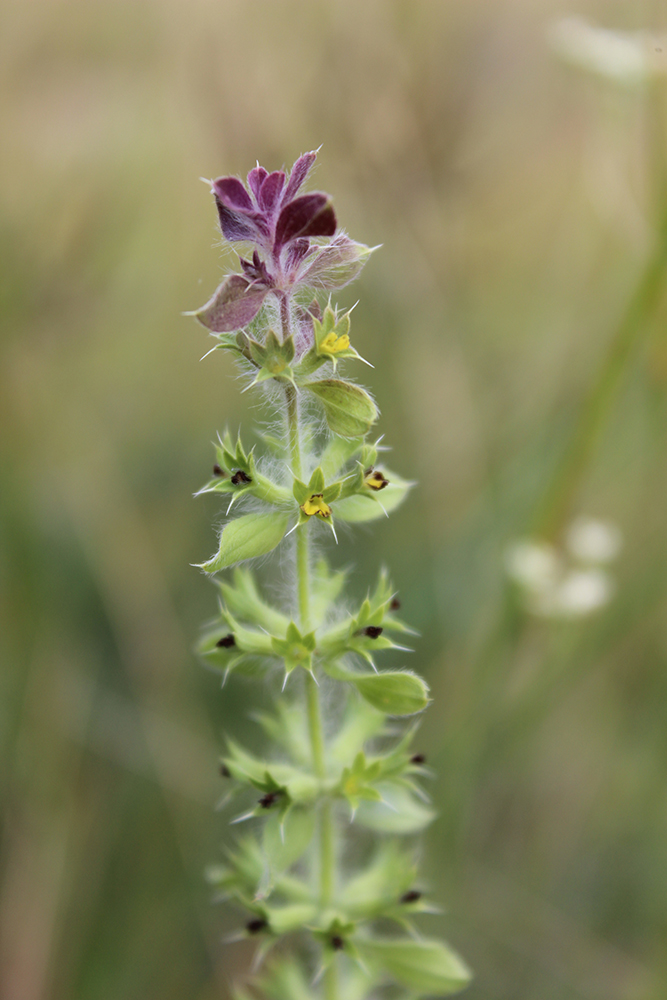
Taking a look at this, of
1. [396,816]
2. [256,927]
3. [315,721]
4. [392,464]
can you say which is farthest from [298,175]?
[392,464]

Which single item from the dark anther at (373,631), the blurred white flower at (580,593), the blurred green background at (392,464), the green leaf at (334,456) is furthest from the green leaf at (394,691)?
the blurred green background at (392,464)

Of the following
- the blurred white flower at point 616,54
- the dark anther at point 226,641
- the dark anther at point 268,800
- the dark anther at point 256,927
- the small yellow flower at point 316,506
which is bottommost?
the dark anther at point 256,927

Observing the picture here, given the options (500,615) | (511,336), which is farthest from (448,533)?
(511,336)

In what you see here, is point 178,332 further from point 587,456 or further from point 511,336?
point 587,456

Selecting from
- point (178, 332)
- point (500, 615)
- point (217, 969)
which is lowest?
point (217, 969)

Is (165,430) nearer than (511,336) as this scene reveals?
Yes

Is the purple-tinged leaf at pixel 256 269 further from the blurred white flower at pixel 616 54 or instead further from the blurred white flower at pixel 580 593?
the blurred white flower at pixel 580 593

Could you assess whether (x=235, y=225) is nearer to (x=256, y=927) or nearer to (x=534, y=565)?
(x=256, y=927)
